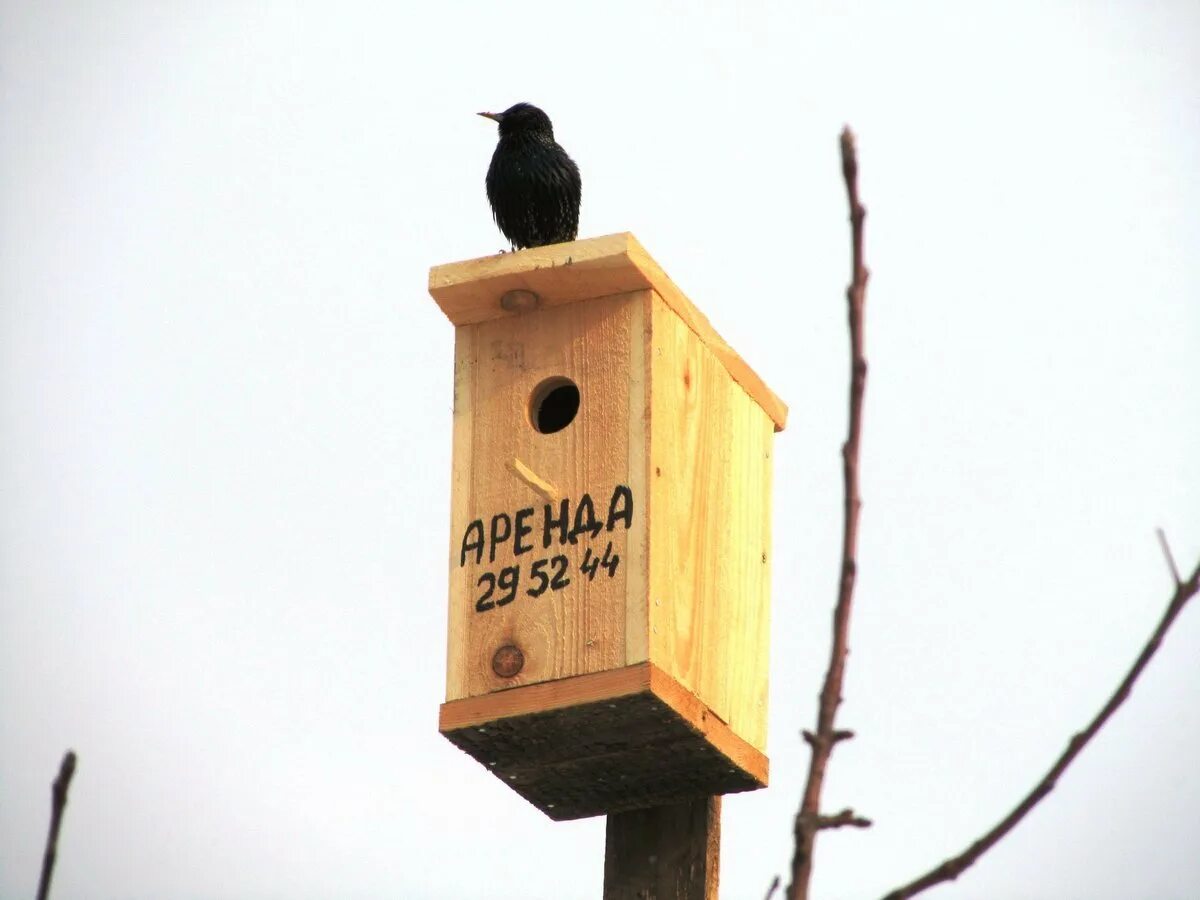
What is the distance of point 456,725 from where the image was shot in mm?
4141

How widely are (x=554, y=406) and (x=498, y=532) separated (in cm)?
32

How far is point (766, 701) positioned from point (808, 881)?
10.4ft

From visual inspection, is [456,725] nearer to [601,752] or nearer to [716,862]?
[601,752]

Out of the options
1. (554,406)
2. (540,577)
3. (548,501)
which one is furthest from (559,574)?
(554,406)

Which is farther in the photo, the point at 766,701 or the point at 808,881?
the point at 766,701

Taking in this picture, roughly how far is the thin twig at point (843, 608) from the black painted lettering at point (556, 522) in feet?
9.28

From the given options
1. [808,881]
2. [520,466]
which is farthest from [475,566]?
[808,881]

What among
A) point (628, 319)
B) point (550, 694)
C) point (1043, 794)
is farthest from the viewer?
point (628, 319)

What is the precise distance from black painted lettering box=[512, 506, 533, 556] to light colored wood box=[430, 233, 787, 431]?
449mm

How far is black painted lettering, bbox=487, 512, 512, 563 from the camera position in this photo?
4.25 metres

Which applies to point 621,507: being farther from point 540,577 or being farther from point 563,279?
point 563,279

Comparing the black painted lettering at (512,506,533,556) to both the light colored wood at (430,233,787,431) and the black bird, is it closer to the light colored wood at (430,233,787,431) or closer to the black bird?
the light colored wood at (430,233,787,431)

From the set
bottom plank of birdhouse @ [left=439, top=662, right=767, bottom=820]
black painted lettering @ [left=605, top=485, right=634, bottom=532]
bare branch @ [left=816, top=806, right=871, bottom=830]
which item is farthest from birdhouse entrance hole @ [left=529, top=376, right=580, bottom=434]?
bare branch @ [left=816, top=806, right=871, bottom=830]

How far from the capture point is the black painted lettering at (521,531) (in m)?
4.21
